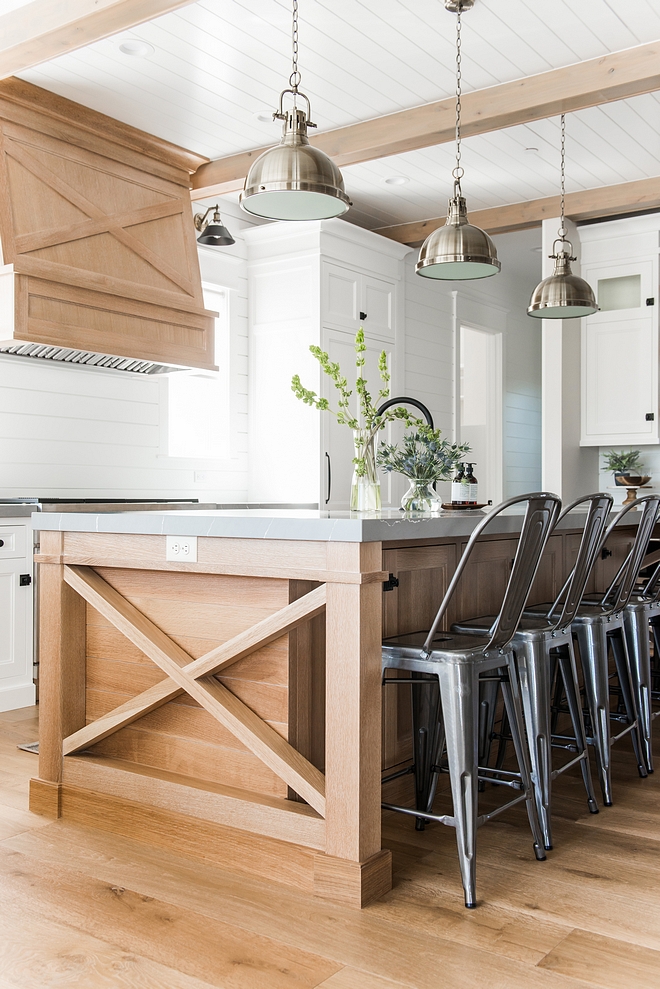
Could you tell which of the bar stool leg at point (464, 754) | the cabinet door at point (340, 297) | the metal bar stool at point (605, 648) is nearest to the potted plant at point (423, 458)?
the metal bar stool at point (605, 648)

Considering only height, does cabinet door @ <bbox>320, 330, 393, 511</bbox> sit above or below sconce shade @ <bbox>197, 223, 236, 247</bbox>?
below

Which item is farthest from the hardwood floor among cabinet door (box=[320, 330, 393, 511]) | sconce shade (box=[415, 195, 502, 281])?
cabinet door (box=[320, 330, 393, 511])

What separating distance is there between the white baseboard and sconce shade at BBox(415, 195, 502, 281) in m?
2.65

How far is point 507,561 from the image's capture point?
3365 mm

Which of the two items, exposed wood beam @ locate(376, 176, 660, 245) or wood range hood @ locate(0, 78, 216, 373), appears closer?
wood range hood @ locate(0, 78, 216, 373)

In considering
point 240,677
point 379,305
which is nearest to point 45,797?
point 240,677

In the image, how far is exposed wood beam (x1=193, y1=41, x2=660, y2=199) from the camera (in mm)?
4059

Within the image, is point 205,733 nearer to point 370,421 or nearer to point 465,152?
point 370,421

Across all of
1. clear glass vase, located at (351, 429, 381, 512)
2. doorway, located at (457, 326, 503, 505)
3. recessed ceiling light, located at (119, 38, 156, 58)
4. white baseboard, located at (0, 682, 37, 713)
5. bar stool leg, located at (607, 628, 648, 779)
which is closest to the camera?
clear glass vase, located at (351, 429, 381, 512)

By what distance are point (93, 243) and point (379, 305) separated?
8.65 feet

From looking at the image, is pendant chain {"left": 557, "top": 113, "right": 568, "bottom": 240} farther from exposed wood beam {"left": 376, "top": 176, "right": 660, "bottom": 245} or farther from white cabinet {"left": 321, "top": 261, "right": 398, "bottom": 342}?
white cabinet {"left": 321, "top": 261, "right": 398, "bottom": 342}

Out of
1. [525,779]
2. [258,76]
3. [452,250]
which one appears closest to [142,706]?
[525,779]

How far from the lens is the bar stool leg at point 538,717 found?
256 cm

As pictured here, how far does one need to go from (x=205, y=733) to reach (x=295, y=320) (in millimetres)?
3930
